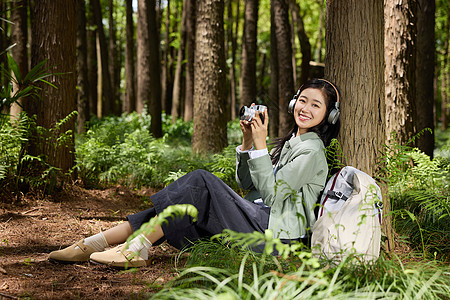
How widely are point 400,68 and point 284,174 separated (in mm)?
3542

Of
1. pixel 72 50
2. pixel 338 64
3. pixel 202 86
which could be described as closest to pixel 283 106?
pixel 202 86

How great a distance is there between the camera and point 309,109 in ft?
11.6

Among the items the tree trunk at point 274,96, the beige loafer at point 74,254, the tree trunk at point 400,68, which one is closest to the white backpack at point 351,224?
the beige loafer at point 74,254

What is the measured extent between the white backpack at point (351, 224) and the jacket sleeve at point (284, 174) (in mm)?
232

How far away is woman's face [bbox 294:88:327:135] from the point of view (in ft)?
11.6

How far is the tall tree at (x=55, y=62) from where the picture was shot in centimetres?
581

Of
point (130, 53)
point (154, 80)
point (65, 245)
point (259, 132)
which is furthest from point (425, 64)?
point (130, 53)

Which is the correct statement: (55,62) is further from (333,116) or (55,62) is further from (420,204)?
(420,204)

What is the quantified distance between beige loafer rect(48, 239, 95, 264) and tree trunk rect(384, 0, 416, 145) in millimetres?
4036

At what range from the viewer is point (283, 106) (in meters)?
11.5

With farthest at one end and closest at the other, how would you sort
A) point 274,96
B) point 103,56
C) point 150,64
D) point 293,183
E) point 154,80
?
point 103,56, point 274,96, point 150,64, point 154,80, point 293,183

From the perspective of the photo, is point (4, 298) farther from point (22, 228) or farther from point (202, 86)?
point (202, 86)

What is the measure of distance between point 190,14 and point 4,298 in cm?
1362

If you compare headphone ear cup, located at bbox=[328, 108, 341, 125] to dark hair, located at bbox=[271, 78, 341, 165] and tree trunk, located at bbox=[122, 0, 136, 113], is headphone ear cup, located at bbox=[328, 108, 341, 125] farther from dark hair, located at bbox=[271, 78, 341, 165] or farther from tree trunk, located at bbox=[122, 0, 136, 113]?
tree trunk, located at bbox=[122, 0, 136, 113]
